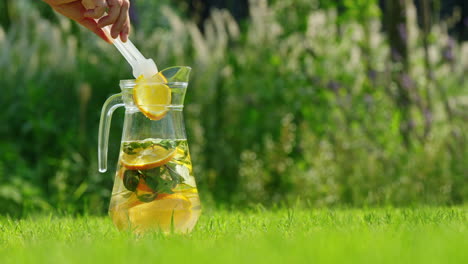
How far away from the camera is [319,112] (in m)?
5.84

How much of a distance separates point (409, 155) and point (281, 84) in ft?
4.26

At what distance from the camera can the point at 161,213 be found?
7.91 feet

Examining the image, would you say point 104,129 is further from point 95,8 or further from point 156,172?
point 95,8

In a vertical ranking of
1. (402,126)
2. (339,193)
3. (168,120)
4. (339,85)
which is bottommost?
(339,193)

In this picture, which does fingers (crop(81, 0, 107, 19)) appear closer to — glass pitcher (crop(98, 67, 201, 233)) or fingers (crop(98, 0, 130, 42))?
fingers (crop(98, 0, 130, 42))

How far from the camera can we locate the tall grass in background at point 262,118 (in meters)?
5.30

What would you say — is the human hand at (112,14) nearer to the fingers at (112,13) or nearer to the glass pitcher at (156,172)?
the fingers at (112,13)

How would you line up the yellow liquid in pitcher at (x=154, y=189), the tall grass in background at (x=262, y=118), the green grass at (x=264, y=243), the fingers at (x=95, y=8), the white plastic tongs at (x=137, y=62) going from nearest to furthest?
the green grass at (x=264, y=243)
the yellow liquid in pitcher at (x=154, y=189)
the white plastic tongs at (x=137, y=62)
the fingers at (x=95, y=8)
the tall grass in background at (x=262, y=118)

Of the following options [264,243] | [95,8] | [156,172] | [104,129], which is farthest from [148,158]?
[95,8]

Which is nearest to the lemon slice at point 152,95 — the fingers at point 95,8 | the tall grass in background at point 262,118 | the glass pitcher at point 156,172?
the glass pitcher at point 156,172

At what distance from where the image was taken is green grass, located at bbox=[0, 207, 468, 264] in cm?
182

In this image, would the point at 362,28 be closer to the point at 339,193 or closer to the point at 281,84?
the point at 281,84

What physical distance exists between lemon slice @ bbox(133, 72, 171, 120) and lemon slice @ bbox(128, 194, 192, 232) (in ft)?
1.02

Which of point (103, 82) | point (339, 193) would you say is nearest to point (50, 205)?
point (103, 82)
